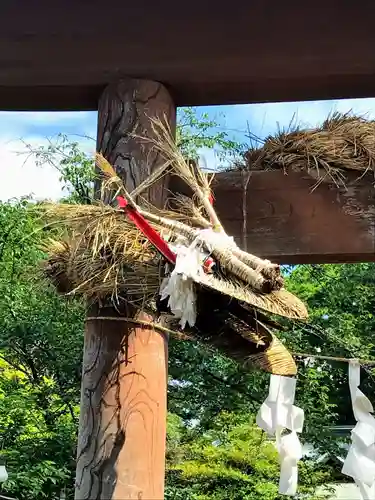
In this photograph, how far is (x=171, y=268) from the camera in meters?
1.01

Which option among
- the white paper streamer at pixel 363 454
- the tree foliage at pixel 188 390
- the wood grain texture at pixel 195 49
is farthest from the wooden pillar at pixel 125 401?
the tree foliage at pixel 188 390

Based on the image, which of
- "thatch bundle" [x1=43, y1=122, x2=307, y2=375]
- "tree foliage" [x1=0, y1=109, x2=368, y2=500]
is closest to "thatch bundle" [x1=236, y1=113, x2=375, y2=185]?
"thatch bundle" [x1=43, y1=122, x2=307, y2=375]

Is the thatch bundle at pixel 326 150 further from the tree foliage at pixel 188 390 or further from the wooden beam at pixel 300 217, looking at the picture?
the tree foliage at pixel 188 390

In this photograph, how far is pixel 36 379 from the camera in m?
4.11

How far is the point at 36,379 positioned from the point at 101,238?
10.7 feet

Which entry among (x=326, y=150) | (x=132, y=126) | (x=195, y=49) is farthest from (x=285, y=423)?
(x=195, y=49)

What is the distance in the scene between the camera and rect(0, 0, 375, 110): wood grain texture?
4.01ft

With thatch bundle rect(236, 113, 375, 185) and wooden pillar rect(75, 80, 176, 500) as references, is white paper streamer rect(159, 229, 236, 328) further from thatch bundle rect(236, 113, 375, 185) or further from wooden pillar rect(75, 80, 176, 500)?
thatch bundle rect(236, 113, 375, 185)

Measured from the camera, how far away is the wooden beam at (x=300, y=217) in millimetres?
1141

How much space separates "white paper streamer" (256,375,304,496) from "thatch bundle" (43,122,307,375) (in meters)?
0.09

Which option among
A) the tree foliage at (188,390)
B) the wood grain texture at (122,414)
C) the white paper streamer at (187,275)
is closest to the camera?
the white paper streamer at (187,275)

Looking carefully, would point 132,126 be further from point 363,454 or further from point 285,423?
point 363,454

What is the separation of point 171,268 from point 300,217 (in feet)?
0.97

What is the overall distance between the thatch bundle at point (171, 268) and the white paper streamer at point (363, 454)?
0.19 m
